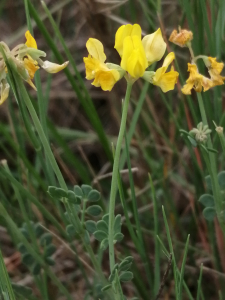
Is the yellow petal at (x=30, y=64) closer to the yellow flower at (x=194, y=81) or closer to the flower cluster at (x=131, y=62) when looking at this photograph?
the flower cluster at (x=131, y=62)

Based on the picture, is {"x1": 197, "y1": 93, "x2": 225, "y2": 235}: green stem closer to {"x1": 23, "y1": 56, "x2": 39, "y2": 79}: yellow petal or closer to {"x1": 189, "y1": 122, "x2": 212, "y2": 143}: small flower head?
{"x1": 189, "y1": 122, "x2": 212, "y2": 143}: small flower head

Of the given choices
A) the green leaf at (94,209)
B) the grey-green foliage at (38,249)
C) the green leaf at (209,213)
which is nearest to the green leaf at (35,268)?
the grey-green foliage at (38,249)

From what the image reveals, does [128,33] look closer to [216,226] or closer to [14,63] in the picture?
[14,63]

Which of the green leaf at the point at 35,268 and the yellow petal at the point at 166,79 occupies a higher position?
the yellow petal at the point at 166,79

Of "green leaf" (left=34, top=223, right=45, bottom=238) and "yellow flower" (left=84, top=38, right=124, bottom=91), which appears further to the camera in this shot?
"green leaf" (left=34, top=223, right=45, bottom=238)

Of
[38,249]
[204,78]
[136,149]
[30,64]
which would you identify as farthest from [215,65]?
[136,149]

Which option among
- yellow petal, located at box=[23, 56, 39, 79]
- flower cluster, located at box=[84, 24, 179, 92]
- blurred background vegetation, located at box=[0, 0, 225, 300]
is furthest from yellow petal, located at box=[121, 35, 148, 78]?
blurred background vegetation, located at box=[0, 0, 225, 300]

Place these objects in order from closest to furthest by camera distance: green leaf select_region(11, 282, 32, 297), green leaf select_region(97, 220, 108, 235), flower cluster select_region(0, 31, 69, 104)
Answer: flower cluster select_region(0, 31, 69, 104)
green leaf select_region(97, 220, 108, 235)
green leaf select_region(11, 282, 32, 297)
